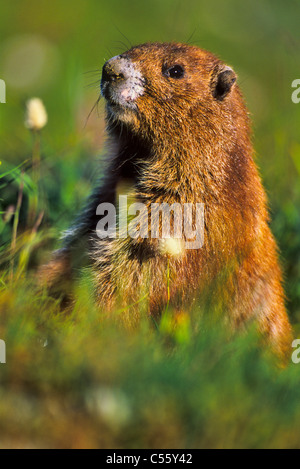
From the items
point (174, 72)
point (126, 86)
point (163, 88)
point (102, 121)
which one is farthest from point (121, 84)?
point (102, 121)

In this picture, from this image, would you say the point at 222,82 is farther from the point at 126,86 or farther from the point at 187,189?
the point at 187,189

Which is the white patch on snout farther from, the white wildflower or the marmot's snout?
the white wildflower

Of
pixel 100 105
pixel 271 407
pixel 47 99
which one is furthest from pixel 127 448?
pixel 47 99

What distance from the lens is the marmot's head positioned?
3.95 m

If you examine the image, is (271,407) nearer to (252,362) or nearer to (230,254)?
(252,362)

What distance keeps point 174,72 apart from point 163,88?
6.2 inches

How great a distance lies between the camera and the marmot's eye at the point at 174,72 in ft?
13.5

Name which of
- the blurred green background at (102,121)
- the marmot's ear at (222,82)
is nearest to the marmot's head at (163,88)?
the marmot's ear at (222,82)

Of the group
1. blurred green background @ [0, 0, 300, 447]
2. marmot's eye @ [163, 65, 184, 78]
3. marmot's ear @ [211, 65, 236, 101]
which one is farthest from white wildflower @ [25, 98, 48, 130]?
marmot's ear @ [211, 65, 236, 101]

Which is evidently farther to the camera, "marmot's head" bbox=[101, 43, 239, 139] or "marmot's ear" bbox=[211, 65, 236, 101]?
"marmot's ear" bbox=[211, 65, 236, 101]

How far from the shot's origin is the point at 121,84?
155 inches

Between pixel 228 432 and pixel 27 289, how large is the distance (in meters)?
→ 1.60

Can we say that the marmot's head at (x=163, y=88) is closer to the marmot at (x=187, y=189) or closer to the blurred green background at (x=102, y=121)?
the marmot at (x=187, y=189)

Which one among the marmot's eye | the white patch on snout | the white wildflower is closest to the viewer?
the white patch on snout
